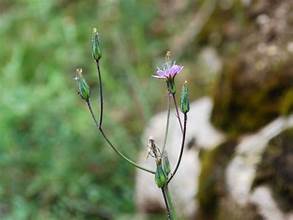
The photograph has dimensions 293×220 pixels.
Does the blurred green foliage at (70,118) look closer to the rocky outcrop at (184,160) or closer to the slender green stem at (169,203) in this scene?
the rocky outcrop at (184,160)

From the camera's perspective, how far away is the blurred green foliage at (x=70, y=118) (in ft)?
10.9

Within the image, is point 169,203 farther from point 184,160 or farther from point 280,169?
point 184,160

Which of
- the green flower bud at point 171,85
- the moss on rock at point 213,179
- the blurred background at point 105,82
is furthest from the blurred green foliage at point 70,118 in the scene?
the green flower bud at point 171,85

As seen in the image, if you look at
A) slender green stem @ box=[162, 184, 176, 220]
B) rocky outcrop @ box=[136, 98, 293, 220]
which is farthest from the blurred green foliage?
slender green stem @ box=[162, 184, 176, 220]

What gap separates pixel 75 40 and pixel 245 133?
6.97 feet

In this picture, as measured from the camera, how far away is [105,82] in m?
4.09

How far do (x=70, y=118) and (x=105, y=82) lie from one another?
525 millimetres

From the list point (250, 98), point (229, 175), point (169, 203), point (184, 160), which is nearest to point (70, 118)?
point (184, 160)

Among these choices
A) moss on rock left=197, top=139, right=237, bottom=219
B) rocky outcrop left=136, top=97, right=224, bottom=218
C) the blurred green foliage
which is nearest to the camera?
moss on rock left=197, top=139, right=237, bottom=219

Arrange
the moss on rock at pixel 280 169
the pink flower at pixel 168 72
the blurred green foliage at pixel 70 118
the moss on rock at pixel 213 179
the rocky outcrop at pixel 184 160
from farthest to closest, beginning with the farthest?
the blurred green foliage at pixel 70 118, the rocky outcrop at pixel 184 160, the moss on rock at pixel 213 179, the moss on rock at pixel 280 169, the pink flower at pixel 168 72

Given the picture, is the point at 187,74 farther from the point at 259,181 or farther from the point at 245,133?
the point at 259,181

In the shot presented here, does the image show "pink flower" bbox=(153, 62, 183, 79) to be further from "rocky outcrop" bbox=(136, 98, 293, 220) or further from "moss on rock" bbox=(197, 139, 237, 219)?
"moss on rock" bbox=(197, 139, 237, 219)

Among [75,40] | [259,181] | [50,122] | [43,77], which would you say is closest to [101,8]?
[75,40]

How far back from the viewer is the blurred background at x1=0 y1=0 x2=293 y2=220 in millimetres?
2988
